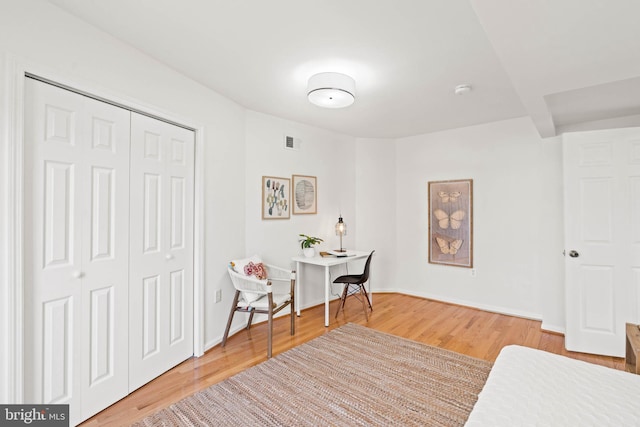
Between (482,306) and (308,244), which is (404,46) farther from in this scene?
(482,306)

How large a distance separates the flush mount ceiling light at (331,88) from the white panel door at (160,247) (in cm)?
118

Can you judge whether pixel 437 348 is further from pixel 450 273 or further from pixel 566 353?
pixel 450 273

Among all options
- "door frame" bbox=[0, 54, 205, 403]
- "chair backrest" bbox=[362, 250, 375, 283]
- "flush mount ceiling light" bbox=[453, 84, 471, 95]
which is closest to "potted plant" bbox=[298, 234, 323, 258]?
"chair backrest" bbox=[362, 250, 375, 283]

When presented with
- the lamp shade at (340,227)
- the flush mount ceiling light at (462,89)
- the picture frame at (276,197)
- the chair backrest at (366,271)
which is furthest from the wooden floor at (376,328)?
the flush mount ceiling light at (462,89)

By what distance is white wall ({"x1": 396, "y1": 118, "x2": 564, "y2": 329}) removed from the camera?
351 centimetres

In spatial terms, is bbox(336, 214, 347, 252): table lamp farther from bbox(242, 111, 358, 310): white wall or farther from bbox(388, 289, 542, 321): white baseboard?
bbox(388, 289, 542, 321): white baseboard

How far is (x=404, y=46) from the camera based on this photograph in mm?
2156

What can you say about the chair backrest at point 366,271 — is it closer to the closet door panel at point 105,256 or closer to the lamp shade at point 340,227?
the lamp shade at point 340,227

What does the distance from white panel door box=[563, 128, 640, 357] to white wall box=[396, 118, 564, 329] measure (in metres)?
0.49

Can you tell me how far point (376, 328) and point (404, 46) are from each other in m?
2.79

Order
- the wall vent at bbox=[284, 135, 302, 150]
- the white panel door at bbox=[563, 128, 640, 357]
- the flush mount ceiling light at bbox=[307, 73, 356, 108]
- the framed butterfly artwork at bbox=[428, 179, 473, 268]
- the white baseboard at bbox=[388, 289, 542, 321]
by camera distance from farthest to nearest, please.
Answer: the framed butterfly artwork at bbox=[428, 179, 473, 268] < the wall vent at bbox=[284, 135, 302, 150] < the white baseboard at bbox=[388, 289, 542, 321] < the white panel door at bbox=[563, 128, 640, 357] < the flush mount ceiling light at bbox=[307, 73, 356, 108]

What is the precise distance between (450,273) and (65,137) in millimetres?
→ 4483

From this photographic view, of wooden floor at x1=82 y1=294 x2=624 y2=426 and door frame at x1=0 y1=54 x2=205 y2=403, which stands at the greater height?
door frame at x1=0 y1=54 x2=205 y2=403

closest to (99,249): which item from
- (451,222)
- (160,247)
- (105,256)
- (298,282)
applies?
(105,256)
